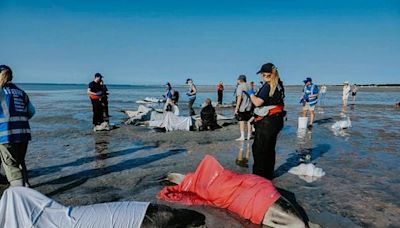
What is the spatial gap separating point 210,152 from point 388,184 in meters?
4.35

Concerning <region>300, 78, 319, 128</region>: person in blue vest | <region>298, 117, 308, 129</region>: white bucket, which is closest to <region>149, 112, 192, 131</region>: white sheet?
<region>298, 117, 308, 129</region>: white bucket

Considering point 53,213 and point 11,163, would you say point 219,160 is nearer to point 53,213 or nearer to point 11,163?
point 11,163

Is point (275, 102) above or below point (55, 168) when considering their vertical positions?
above

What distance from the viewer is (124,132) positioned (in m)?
13.1

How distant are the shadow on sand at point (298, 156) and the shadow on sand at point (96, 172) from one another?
290cm

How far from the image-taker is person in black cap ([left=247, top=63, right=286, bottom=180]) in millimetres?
6004

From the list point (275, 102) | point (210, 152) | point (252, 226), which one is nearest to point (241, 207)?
point (252, 226)

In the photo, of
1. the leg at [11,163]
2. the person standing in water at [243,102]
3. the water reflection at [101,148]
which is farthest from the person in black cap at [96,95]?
the leg at [11,163]

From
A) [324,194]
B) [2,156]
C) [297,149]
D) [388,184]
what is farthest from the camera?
[297,149]

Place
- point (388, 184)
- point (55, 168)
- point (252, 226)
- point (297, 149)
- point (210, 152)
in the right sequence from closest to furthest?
point (252, 226) → point (388, 184) → point (55, 168) → point (210, 152) → point (297, 149)

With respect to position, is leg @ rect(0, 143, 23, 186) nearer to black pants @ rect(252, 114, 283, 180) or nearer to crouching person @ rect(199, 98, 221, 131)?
black pants @ rect(252, 114, 283, 180)

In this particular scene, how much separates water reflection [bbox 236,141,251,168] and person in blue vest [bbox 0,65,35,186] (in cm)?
453

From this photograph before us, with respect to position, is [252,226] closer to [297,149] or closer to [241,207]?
[241,207]

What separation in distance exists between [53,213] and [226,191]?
2.41 m
